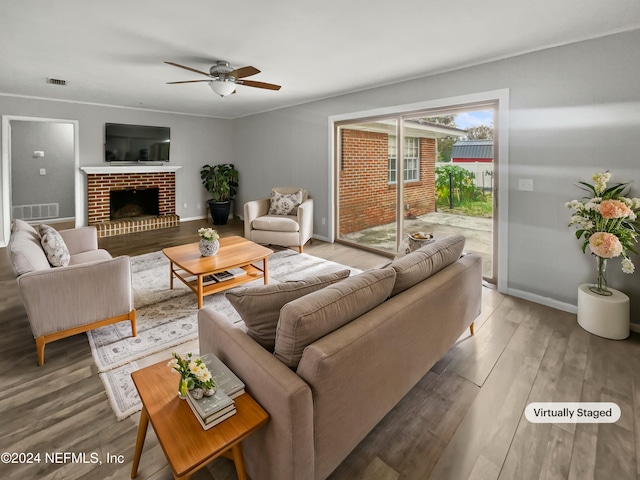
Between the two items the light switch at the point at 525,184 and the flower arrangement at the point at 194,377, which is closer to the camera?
the flower arrangement at the point at 194,377

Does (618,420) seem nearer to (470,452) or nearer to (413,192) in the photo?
(470,452)

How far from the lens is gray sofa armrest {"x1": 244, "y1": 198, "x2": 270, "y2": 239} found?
518 cm

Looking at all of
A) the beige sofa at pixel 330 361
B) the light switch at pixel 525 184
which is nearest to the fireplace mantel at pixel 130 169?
the beige sofa at pixel 330 361

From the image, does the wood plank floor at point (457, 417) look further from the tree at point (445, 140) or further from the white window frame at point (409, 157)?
the white window frame at point (409, 157)

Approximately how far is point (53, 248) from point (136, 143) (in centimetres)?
428

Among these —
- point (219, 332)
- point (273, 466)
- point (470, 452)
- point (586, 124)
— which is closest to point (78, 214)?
point (219, 332)

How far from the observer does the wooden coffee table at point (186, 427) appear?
1031mm

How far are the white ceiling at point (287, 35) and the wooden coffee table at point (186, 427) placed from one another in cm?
238

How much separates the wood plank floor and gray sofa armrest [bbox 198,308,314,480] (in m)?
0.36

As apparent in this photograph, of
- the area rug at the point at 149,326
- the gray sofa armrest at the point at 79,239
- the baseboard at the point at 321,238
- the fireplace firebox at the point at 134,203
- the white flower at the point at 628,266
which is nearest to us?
the area rug at the point at 149,326

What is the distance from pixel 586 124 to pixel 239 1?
2.91 m

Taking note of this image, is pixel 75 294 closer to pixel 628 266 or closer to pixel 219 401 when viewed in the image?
pixel 219 401

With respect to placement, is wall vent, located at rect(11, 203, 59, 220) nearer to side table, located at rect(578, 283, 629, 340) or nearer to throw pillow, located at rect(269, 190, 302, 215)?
throw pillow, located at rect(269, 190, 302, 215)

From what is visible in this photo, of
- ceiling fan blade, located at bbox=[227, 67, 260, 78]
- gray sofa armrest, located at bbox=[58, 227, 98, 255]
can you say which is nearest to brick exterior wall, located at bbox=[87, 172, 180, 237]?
gray sofa armrest, located at bbox=[58, 227, 98, 255]
